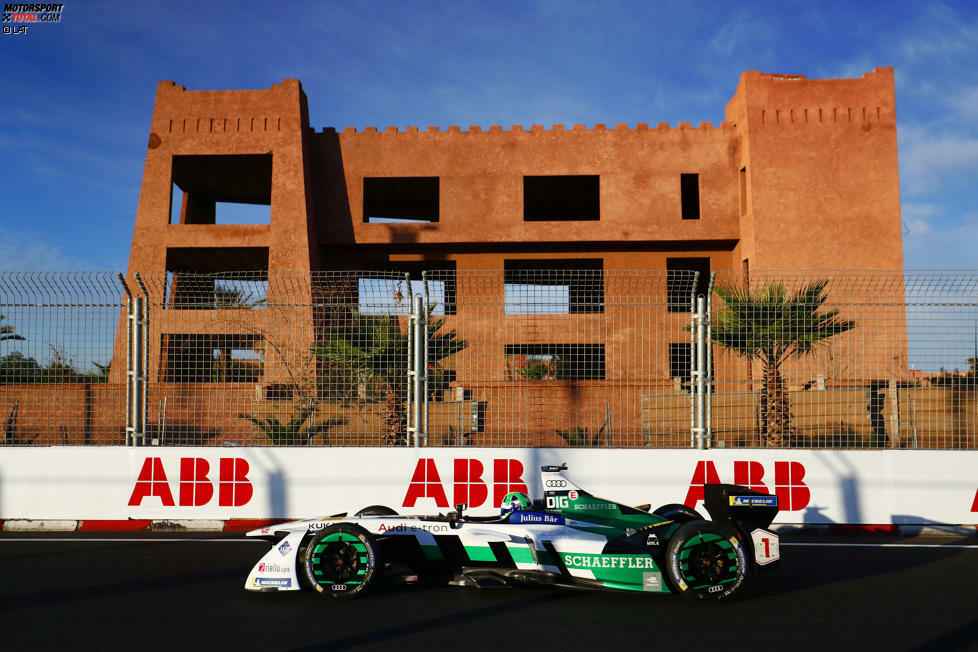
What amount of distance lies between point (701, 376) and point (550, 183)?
66.2ft

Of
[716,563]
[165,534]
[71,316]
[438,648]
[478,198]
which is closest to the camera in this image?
[438,648]

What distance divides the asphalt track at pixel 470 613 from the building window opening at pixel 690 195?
24013mm

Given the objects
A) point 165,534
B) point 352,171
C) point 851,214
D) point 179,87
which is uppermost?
point 179,87

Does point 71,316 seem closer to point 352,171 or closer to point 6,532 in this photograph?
point 6,532

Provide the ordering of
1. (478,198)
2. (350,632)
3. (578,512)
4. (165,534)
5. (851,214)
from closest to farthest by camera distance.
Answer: (350,632) < (578,512) < (165,534) < (851,214) < (478,198)

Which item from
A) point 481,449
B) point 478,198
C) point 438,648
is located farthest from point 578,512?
point 478,198

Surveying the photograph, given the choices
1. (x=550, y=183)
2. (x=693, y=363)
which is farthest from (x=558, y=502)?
(x=550, y=183)

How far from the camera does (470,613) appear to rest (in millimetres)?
5695

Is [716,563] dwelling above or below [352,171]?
below

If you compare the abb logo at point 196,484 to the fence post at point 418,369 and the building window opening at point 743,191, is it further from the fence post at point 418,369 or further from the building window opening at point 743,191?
the building window opening at point 743,191

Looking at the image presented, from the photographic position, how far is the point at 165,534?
938cm

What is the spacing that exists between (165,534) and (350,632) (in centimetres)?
513

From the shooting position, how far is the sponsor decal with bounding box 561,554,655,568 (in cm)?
600

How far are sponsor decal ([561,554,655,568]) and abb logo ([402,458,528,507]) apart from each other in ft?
11.6
